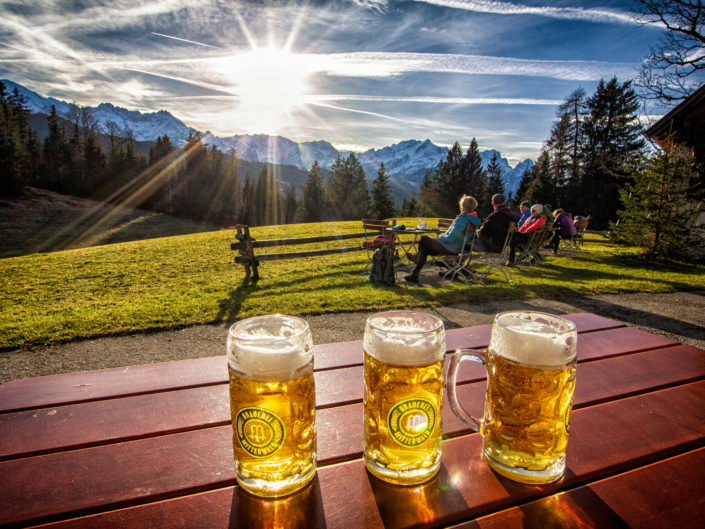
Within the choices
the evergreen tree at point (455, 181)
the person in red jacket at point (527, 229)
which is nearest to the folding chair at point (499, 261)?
the person in red jacket at point (527, 229)

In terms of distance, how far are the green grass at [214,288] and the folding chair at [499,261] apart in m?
0.24

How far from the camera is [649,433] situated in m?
0.99

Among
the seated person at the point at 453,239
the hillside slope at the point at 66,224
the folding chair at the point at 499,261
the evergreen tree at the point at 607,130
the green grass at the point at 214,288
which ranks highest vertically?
the evergreen tree at the point at 607,130

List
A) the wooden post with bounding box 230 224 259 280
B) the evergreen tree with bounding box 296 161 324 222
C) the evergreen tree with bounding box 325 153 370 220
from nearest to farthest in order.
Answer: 1. the wooden post with bounding box 230 224 259 280
2. the evergreen tree with bounding box 296 161 324 222
3. the evergreen tree with bounding box 325 153 370 220

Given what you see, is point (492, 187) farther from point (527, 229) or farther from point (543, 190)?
point (527, 229)

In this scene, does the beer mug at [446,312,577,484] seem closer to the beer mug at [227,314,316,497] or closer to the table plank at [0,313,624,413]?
the beer mug at [227,314,316,497]

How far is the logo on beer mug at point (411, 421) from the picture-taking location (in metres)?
0.74

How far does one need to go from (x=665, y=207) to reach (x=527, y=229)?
208 inches

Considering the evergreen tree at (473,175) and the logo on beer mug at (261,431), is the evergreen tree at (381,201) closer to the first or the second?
the evergreen tree at (473,175)

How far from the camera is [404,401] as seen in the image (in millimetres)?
745

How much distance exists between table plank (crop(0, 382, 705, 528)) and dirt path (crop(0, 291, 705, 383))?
13.3 feet

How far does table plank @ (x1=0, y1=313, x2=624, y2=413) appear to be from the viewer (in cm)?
115

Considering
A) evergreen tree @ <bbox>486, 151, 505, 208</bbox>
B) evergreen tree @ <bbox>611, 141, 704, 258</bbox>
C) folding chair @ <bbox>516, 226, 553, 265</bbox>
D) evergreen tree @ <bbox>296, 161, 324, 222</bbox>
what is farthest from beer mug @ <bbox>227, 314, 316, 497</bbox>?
evergreen tree @ <bbox>296, 161, 324, 222</bbox>

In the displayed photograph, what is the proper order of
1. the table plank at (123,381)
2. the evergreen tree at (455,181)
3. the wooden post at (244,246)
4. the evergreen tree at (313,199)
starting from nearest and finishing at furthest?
the table plank at (123,381) < the wooden post at (244,246) < the evergreen tree at (455,181) < the evergreen tree at (313,199)
